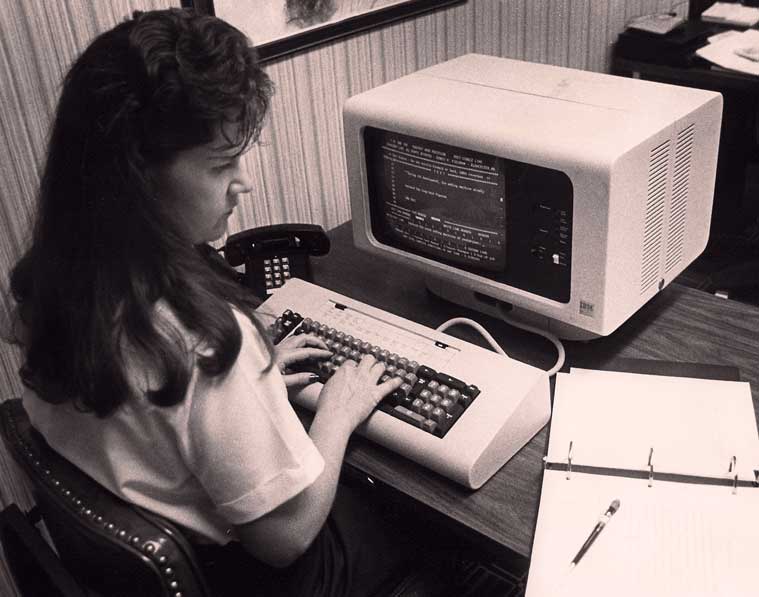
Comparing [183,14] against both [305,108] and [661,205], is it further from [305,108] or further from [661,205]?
[305,108]

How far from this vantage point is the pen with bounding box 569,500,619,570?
3.01ft

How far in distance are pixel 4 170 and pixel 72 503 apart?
74 centimetres

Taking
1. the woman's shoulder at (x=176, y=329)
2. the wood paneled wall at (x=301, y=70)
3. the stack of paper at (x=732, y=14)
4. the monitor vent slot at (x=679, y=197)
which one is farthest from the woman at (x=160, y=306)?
the stack of paper at (x=732, y=14)

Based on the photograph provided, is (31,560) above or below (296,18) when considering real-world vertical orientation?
below

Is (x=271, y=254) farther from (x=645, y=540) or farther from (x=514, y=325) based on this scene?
(x=645, y=540)

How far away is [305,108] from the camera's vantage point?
1.75m

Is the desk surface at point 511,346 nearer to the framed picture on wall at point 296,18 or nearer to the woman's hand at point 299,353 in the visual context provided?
the woman's hand at point 299,353

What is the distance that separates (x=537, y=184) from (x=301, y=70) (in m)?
0.72

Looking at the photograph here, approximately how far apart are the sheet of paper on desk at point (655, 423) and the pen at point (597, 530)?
0.08 m

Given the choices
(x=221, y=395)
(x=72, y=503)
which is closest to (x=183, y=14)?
(x=221, y=395)

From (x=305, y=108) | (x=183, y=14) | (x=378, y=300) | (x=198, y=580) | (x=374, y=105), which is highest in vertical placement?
(x=183, y=14)

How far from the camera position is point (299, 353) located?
1209 mm

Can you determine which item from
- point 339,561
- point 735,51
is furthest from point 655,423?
point 735,51

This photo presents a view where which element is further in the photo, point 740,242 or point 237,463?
point 740,242
